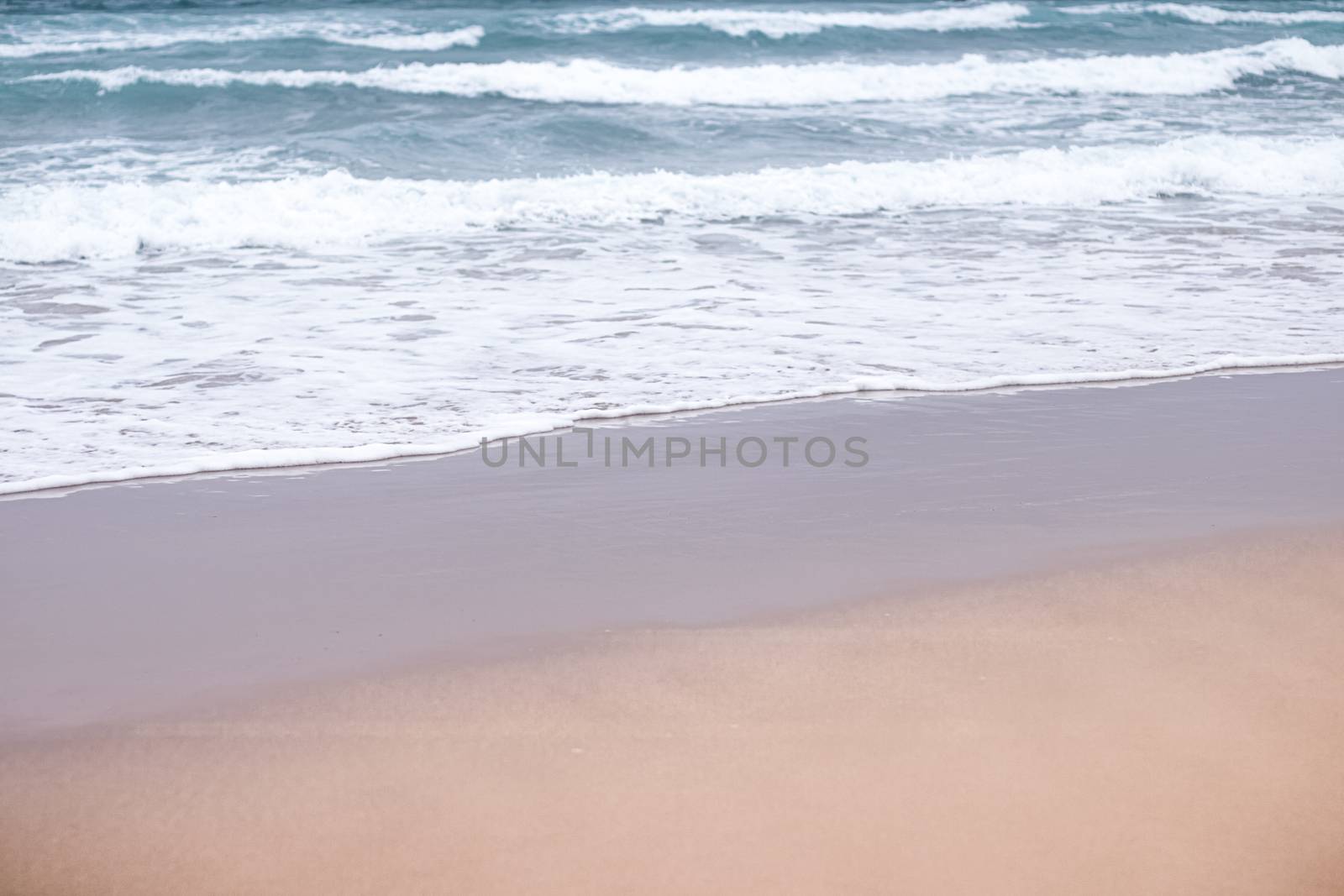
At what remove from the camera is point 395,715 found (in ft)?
8.77

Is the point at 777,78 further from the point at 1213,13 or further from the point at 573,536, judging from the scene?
the point at 573,536

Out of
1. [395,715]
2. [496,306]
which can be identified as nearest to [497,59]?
[496,306]

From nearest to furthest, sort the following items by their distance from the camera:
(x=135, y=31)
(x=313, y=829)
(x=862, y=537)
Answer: (x=313, y=829)
(x=862, y=537)
(x=135, y=31)

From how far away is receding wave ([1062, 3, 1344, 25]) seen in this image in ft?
82.1

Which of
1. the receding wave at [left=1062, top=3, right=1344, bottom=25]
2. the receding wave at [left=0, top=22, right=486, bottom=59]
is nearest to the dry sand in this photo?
the receding wave at [left=0, top=22, right=486, bottom=59]

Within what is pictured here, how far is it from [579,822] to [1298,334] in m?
4.87

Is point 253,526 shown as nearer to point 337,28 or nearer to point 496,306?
point 496,306

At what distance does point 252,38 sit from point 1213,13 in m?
19.2

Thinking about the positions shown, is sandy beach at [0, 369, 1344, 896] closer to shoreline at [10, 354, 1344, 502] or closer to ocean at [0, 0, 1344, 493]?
shoreline at [10, 354, 1344, 502]

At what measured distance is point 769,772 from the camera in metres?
2.44

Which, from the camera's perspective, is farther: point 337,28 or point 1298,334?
point 337,28

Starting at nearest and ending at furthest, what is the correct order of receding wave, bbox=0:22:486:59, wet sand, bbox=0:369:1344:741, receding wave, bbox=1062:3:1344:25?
wet sand, bbox=0:369:1344:741 < receding wave, bbox=0:22:486:59 < receding wave, bbox=1062:3:1344:25

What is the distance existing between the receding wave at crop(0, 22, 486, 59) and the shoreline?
16169 millimetres

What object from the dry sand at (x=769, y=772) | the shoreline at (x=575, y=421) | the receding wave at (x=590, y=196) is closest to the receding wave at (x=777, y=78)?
the receding wave at (x=590, y=196)
